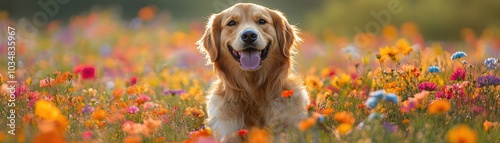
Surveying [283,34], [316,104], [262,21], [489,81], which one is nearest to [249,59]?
[262,21]

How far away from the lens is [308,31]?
14.2 meters

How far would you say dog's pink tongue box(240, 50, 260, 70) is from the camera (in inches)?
165

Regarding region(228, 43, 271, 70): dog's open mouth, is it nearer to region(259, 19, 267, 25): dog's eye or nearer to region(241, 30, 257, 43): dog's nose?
region(241, 30, 257, 43): dog's nose

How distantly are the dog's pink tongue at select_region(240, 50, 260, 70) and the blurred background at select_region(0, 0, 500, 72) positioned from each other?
4.90 m

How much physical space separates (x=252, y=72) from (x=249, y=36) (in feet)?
1.23

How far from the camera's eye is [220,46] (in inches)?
179

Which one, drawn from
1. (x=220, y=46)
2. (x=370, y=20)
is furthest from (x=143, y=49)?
(x=220, y=46)

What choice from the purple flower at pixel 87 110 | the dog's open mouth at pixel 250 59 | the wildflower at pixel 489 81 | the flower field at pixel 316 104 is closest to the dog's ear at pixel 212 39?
the dog's open mouth at pixel 250 59

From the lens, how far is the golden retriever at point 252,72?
4066mm

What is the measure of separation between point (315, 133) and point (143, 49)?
7678 millimetres

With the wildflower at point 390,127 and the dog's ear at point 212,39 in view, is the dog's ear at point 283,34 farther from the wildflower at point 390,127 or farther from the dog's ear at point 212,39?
the wildflower at point 390,127

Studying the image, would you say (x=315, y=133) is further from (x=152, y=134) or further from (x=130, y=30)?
(x=130, y=30)

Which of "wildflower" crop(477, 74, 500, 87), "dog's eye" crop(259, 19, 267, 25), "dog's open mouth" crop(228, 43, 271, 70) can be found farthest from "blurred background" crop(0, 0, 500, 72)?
"wildflower" crop(477, 74, 500, 87)

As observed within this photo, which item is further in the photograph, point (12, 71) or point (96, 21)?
point (96, 21)
